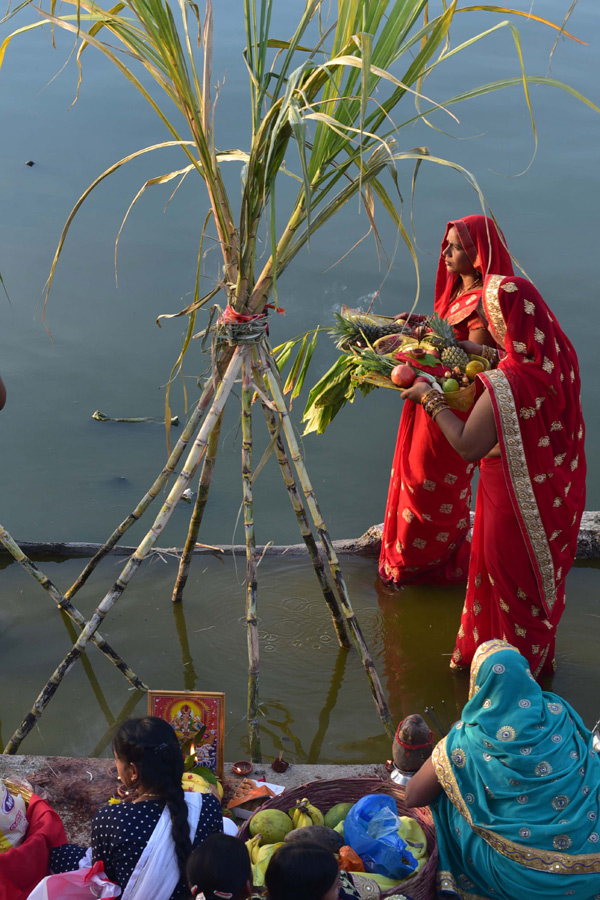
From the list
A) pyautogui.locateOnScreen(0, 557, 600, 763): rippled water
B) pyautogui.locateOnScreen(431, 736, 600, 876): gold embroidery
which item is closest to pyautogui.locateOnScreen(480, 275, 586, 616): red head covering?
pyautogui.locateOnScreen(0, 557, 600, 763): rippled water

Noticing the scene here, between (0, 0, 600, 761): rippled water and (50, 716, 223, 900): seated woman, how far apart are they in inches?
47.6

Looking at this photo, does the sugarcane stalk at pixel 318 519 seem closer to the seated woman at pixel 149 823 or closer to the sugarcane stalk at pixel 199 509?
the sugarcane stalk at pixel 199 509

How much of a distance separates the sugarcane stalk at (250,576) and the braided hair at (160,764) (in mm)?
887

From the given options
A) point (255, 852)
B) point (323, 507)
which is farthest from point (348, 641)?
point (255, 852)

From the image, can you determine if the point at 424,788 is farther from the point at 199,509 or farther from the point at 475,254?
the point at 475,254

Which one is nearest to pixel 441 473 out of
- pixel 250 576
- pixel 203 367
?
pixel 250 576

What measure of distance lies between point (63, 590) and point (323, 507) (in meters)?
1.56

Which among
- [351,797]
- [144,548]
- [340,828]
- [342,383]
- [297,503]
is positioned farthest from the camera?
[342,383]

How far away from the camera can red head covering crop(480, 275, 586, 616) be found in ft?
9.84

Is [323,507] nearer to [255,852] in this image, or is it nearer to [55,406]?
[55,406]

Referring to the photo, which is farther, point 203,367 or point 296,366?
point 203,367

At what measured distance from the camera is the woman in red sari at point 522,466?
3.01 metres

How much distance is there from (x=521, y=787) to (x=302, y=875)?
0.66 m

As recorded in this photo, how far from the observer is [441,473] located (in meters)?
3.83
